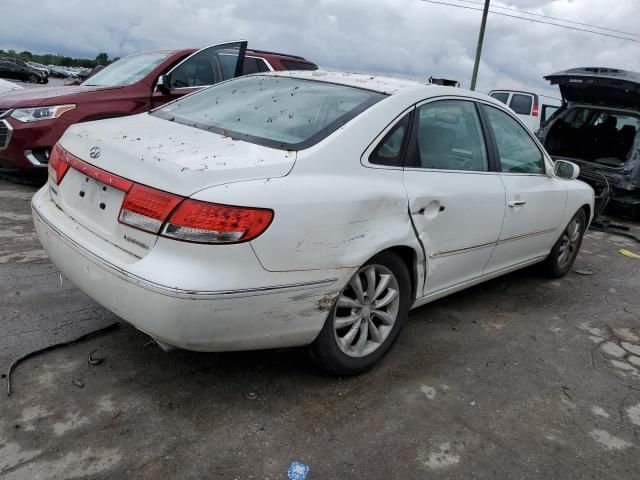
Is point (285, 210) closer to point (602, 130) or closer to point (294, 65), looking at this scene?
point (294, 65)

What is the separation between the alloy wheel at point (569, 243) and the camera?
4.91 meters

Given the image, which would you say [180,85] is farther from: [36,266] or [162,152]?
[162,152]

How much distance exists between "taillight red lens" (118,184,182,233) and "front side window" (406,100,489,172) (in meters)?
1.33

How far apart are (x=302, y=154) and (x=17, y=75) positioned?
40.2m

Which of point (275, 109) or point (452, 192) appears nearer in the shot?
point (275, 109)

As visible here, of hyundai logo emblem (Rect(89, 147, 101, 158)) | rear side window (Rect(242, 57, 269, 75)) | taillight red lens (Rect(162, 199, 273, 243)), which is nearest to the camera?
taillight red lens (Rect(162, 199, 273, 243))

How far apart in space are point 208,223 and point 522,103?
13873 millimetres

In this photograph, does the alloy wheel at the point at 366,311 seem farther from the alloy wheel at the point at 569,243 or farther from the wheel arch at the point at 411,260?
the alloy wheel at the point at 569,243

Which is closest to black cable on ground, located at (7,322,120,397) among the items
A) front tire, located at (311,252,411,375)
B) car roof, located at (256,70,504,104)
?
front tire, located at (311,252,411,375)

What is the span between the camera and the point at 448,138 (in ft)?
11.0

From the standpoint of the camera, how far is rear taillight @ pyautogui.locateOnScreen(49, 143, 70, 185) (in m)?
2.87

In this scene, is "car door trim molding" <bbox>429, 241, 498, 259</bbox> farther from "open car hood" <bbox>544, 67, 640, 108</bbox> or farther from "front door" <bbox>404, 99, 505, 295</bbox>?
"open car hood" <bbox>544, 67, 640, 108</bbox>

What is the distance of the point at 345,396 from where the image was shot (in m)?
2.78

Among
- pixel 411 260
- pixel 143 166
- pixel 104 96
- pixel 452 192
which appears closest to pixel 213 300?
pixel 143 166
